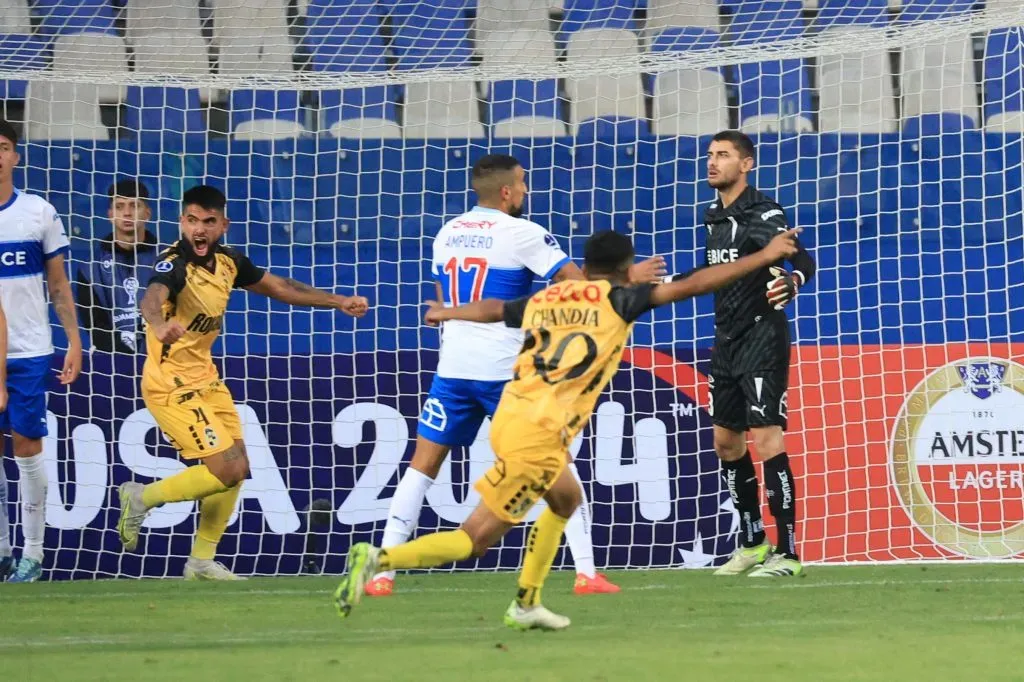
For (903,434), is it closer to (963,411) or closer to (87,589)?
(963,411)

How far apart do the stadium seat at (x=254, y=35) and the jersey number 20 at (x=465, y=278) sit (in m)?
4.18

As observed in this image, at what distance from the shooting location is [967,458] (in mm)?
9633

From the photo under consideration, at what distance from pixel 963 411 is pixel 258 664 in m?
5.70

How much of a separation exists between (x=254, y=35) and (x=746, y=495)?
509 cm

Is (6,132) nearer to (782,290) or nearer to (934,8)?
(782,290)

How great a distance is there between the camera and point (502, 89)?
1195 cm

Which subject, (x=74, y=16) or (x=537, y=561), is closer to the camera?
(x=537, y=561)

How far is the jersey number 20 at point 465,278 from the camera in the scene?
23.9 feet

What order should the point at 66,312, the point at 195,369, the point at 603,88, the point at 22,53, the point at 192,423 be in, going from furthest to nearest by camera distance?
1. the point at 603,88
2. the point at 22,53
3. the point at 66,312
4. the point at 195,369
5. the point at 192,423

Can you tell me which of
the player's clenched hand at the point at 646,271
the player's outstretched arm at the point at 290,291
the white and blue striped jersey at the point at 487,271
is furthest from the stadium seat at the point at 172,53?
the player's clenched hand at the point at 646,271

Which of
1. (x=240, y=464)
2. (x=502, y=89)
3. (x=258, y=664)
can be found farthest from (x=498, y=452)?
(x=502, y=89)

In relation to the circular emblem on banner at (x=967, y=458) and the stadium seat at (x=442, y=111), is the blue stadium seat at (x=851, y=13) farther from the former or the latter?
the circular emblem on banner at (x=967, y=458)

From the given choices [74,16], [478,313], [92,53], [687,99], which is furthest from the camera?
[687,99]

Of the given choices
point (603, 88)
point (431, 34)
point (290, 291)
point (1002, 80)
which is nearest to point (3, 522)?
point (290, 291)
